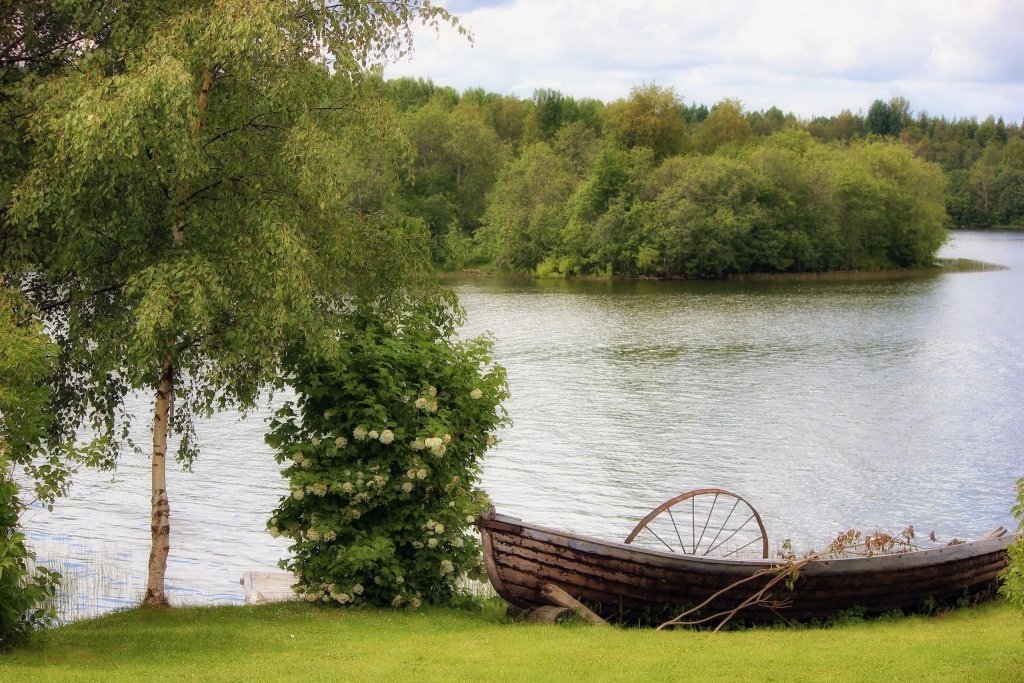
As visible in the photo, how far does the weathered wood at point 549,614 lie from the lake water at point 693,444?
18.5 ft

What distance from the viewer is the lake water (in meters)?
20.9

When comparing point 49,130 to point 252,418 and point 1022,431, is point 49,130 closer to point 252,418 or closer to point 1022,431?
point 252,418

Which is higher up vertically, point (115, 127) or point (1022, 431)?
point (115, 127)

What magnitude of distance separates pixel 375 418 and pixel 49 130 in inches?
212

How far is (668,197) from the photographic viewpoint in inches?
3612

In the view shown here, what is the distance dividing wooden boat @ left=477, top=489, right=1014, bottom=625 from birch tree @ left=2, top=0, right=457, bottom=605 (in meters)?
3.78

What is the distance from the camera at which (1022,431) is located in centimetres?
3181

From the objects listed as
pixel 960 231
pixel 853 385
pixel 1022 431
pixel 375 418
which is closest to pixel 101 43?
pixel 375 418

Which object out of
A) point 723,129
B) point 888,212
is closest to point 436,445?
point 888,212

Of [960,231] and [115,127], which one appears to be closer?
[115,127]

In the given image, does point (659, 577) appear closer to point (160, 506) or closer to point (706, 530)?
point (160, 506)

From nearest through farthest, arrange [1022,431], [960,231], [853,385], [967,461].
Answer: [967,461]
[1022,431]
[853,385]
[960,231]

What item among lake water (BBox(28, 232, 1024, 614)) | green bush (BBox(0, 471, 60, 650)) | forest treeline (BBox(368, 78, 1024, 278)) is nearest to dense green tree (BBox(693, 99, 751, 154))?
forest treeline (BBox(368, 78, 1024, 278))

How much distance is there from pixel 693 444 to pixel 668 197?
64.4 metres
